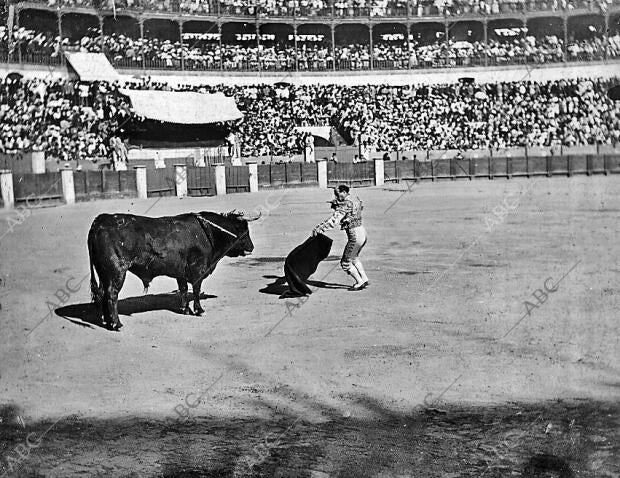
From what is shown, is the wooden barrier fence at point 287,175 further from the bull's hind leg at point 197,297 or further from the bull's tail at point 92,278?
the bull's tail at point 92,278

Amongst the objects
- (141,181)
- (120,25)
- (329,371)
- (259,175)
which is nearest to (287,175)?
(259,175)

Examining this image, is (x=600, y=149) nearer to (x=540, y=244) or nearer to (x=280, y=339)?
(x=540, y=244)

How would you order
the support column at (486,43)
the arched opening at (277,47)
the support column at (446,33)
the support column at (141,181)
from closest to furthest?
1. the support column at (141,181)
2. the arched opening at (277,47)
3. the support column at (446,33)
4. the support column at (486,43)

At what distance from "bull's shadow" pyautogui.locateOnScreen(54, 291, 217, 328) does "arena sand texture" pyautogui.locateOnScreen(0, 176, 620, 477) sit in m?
0.05

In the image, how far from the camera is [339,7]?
42.2 m

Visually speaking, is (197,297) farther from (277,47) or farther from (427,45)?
(427,45)

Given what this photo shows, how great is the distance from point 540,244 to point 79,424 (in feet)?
30.8

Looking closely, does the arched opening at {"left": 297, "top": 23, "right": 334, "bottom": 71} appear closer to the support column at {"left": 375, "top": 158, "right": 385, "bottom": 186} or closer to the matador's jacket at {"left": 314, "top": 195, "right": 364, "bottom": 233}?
the support column at {"left": 375, "top": 158, "right": 385, "bottom": 186}

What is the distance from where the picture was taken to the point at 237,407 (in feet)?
21.9

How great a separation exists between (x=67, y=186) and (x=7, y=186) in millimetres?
2017

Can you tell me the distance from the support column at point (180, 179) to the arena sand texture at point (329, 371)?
12.1 m

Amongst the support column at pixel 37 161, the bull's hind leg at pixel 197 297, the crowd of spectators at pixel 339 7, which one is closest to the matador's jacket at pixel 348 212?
the bull's hind leg at pixel 197 297

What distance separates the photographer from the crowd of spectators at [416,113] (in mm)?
32219

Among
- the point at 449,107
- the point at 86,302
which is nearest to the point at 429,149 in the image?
the point at 449,107
